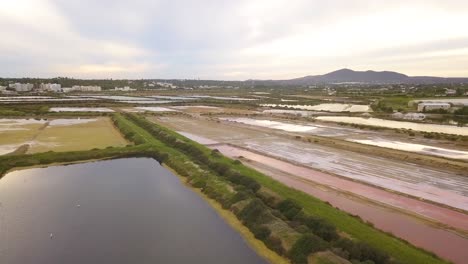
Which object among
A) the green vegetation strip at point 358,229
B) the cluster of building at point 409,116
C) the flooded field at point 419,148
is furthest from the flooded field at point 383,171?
the cluster of building at point 409,116

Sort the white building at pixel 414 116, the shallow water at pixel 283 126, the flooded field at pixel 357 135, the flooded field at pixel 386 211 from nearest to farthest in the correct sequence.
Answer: the flooded field at pixel 386 211, the flooded field at pixel 357 135, the shallow water at pixel 283 126, the white building at pixel 414 116

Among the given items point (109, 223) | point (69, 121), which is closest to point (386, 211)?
point (109, 223)

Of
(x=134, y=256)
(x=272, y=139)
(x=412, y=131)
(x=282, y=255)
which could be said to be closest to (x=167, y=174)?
(x=134, y=256)

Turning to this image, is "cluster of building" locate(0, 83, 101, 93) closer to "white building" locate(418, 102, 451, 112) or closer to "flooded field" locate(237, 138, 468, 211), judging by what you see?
"flooded field" locate(237, 138, 468, 211)

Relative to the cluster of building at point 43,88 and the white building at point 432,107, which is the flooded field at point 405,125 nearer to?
the white building at point 432,107

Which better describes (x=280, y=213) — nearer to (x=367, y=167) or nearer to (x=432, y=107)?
(x=367, y=167)

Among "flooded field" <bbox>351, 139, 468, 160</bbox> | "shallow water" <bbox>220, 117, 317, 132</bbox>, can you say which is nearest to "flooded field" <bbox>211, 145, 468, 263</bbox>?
"flooded field" <bbox>351, 139, 468, 160</bbox>
